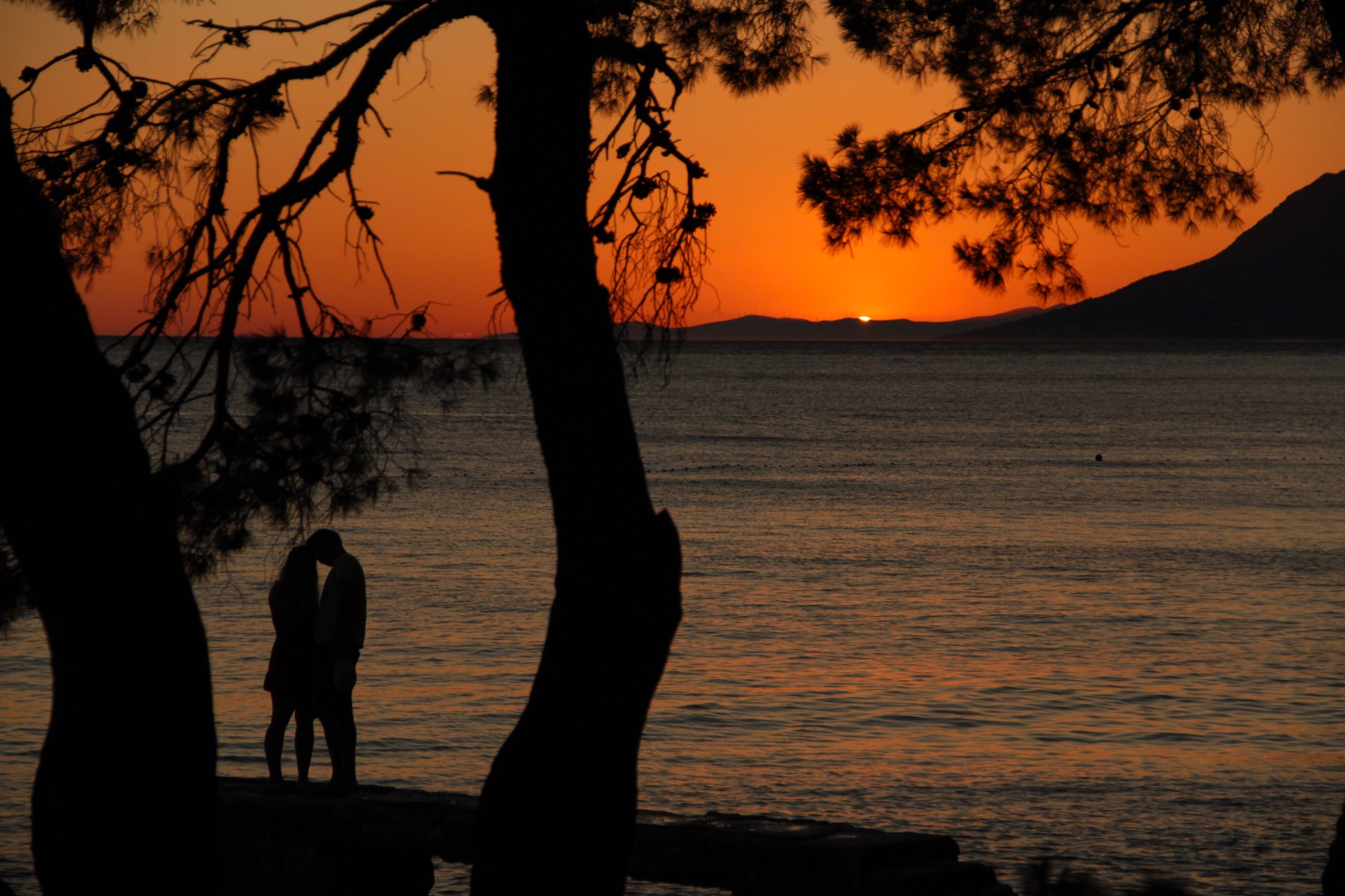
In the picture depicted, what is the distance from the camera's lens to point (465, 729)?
11516 millimetres

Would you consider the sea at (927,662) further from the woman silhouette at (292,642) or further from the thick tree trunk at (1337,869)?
the thick tree trunk at (1337,869)

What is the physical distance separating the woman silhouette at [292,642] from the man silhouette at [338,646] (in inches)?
3.6

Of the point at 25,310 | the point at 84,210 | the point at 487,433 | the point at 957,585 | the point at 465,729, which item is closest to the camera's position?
the point at 25,310

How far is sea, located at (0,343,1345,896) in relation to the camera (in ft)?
31.3

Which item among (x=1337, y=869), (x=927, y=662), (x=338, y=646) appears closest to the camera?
(x=1337, y=869)

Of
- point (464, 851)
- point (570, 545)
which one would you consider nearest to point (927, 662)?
point (464, 851)

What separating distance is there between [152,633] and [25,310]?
93 centimetres

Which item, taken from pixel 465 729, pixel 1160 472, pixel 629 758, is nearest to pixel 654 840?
pixel 629 758

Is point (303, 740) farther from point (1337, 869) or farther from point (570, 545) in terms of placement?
point (1337, 869)

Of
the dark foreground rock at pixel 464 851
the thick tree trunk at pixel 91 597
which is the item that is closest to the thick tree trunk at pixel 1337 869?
the dark foreground rock at pixel 464 851

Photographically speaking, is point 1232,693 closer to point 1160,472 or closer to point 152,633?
point 152,633

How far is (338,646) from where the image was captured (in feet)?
27.7

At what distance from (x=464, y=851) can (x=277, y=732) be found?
3056mm

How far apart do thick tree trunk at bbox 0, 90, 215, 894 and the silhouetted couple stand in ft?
14.3
